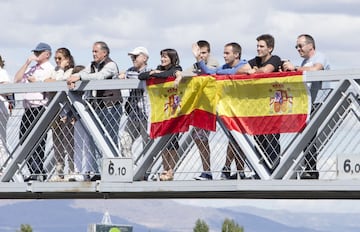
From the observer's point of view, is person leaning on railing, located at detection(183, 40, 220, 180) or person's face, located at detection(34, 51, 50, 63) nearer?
person leaning on railing, located at detection(183, 40, 220, 180)

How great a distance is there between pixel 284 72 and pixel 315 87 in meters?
0.55

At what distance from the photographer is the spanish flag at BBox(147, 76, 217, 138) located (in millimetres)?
24734

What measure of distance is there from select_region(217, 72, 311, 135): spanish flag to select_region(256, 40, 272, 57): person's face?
44 centimetres

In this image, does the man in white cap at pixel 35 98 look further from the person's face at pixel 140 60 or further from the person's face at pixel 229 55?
the person's face at pixel 229 55

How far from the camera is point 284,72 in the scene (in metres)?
23.7

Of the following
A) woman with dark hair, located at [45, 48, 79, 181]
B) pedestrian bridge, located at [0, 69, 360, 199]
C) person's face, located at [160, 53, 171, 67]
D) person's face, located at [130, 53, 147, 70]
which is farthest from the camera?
woman with dark hair, located at [45, 48, 79, 181]

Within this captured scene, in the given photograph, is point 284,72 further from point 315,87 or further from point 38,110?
point 38,110

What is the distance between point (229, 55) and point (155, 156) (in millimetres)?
2348

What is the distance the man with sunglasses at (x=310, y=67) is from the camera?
23.7 metres

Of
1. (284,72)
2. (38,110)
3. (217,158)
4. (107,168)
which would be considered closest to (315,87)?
(284,72)

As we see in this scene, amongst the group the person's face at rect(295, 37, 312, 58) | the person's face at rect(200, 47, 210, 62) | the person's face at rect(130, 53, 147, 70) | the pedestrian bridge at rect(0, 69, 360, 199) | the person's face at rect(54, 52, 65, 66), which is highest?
the person's face at rect(54, 52, 65, 66)

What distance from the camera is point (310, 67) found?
2373 cm

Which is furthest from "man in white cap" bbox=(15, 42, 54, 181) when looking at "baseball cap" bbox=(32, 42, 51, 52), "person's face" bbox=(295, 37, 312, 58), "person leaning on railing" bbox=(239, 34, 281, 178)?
"person's face" bbox=(295, 37, 312, 58)

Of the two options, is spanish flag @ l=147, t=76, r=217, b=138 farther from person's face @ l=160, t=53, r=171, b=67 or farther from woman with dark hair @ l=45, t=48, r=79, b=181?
woman with dark hair @ l=45, t=48, r=79, b=181
